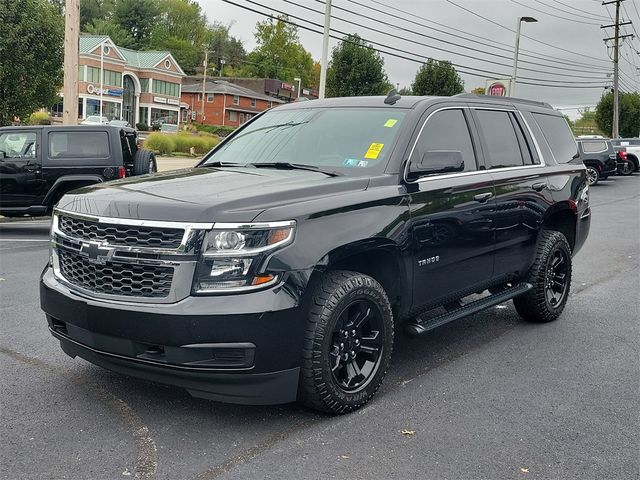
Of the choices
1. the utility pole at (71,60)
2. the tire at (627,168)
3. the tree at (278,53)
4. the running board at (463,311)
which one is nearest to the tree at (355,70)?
the tire at (627,168)

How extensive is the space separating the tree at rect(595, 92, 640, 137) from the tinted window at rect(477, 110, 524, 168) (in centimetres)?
6908

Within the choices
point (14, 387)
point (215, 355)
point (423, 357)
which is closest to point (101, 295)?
point (215, 355)

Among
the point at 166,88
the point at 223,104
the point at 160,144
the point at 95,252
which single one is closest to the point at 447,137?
the point at 95,252

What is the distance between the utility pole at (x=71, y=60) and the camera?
16.5 m

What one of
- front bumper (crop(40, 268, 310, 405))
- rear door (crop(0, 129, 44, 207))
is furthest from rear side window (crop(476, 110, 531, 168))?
rear door (crop(0, 129, 44, 207))

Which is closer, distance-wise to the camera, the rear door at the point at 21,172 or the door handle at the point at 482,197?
the door handle at the point at 482,197

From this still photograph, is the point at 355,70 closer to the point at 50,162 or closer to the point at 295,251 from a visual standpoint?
the point at 50,162

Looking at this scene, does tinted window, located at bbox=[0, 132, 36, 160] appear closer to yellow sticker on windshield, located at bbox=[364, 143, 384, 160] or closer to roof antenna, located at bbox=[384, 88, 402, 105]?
roof antenna, located at bbox=[384, 88, 402, 105]

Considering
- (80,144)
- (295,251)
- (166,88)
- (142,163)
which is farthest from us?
(166,88)

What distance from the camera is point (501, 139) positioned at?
18.7 ft

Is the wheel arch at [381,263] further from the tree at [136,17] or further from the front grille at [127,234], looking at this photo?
the tree at [136,17]

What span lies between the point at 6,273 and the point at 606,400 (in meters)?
6.65

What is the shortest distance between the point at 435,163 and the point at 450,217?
1.54ft

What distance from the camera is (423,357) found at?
517cm
